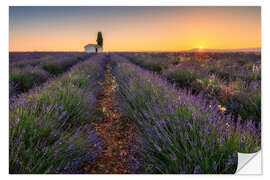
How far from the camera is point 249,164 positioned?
5.08 ft

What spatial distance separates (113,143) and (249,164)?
1.70 m

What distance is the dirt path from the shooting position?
201 cm

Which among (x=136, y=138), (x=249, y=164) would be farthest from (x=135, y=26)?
(x=249, y=164)

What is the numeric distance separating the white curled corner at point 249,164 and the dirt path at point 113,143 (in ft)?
3.71

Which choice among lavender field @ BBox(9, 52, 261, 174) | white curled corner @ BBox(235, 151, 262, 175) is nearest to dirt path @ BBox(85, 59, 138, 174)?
lavender field @ BBox(9, 52, 261, 174)

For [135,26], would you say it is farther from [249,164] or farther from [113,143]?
[249,164]

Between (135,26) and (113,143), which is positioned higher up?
(135,26)

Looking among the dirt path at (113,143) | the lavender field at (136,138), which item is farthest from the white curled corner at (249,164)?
the dirt path at (113,143)

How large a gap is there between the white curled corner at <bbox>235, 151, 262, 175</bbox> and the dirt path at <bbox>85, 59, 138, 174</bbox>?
1.13 meters

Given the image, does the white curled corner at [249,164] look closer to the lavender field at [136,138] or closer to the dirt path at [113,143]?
the lavender field at [136,138]
